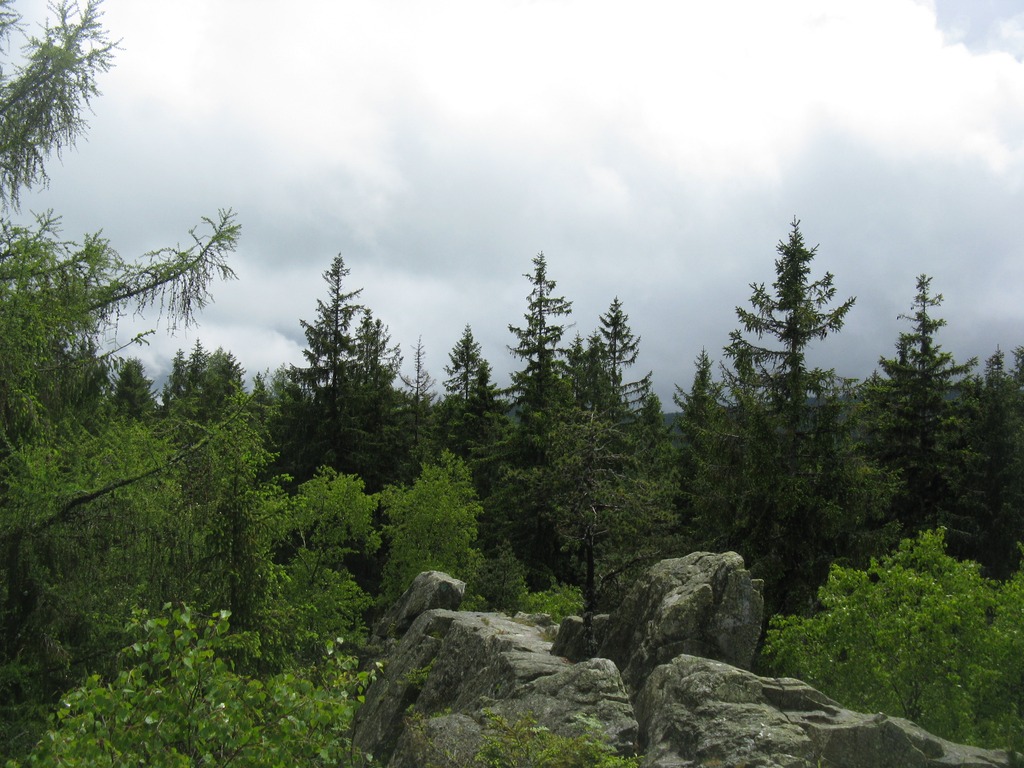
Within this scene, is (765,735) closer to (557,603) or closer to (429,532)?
(557,603)

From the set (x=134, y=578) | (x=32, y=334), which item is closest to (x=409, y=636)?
(x=134, y=578)

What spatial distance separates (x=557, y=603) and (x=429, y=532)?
10204 millimetres

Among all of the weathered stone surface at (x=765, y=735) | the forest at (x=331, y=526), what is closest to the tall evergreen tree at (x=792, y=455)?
the forest at (x=331, y=526)

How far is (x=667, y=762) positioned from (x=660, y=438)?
35349mm

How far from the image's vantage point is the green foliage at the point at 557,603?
21656mm

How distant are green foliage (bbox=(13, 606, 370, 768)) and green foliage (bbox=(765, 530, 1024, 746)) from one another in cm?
1084

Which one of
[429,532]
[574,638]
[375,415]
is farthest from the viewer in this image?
[375,415]

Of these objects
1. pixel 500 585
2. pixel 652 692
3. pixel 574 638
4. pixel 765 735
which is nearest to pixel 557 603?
pixel 500 585

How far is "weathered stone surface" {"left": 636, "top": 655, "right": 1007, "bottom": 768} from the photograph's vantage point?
8.40 meters

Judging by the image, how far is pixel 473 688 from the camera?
15.3 meters

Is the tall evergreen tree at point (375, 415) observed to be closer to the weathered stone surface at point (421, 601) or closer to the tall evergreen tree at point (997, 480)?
the weathered stone surface at point (421, 601)

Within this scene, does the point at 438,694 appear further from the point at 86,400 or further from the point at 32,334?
the point at 32,334

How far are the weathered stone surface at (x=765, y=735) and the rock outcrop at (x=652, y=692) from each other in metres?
0.02

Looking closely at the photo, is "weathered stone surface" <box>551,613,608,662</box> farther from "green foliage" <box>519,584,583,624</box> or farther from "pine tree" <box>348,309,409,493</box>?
"pine tree" <box>348,309,409,493</box>
